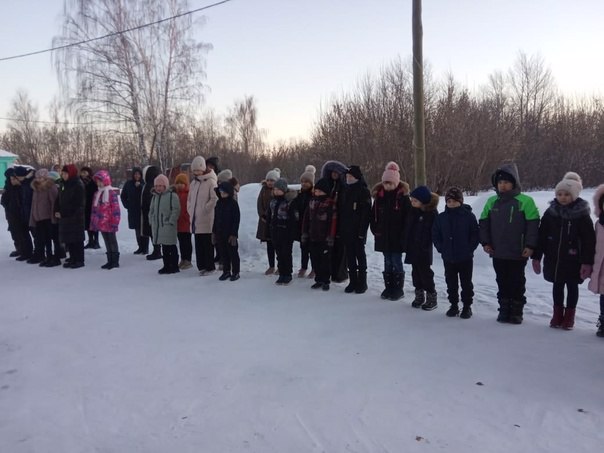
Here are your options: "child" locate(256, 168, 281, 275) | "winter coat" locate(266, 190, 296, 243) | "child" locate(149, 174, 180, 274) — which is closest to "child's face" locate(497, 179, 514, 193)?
"winter coat" locate(266, 190, 296, 243)

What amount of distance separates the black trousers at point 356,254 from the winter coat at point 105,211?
14.8 ft

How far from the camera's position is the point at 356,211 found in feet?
21.4

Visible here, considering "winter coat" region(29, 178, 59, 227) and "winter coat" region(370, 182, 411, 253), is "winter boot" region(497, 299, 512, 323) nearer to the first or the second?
"winter coat" region(370, 182, 411, 253)

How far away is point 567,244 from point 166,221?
6006 mm

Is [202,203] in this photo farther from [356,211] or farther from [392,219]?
[392,219]

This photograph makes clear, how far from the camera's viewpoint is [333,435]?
3.06 metres

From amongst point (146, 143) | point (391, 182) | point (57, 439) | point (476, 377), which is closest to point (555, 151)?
point (146, 143)

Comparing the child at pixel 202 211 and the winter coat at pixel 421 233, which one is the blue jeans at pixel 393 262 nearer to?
the winter coat at pixel 421 233

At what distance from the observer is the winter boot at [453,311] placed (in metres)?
5.52

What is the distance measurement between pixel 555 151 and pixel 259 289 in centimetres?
3019

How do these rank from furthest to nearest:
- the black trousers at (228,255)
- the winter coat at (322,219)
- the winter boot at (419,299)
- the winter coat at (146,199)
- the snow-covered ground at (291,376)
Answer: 1. the winter coat at (146,199)
2. the black trousers at (228,255)
3. the winter coat at (322,219)
4. the winter boot at (419,299)
5. the snow-covered ground at (291,376)

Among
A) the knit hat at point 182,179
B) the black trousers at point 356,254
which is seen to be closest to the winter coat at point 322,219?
the black trousers at point 356,254

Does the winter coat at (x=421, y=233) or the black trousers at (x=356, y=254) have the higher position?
the winter coat at (x=421, y=233)

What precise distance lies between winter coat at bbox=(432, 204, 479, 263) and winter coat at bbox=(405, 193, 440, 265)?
0.70 ft
